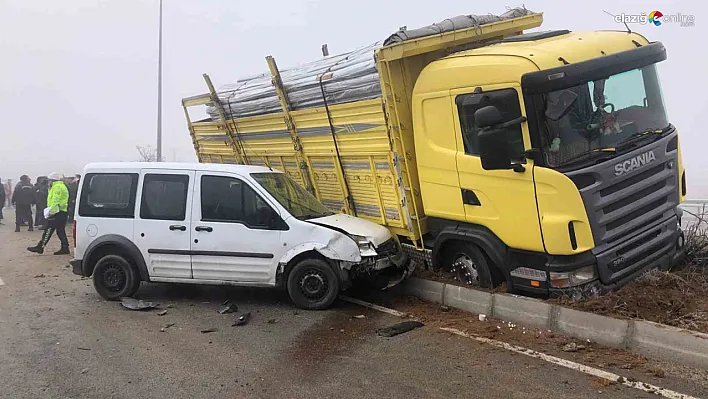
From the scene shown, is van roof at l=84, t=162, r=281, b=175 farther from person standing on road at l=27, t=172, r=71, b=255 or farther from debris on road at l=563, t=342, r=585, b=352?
person standing on road at l=27, t=172, r=71, b=255

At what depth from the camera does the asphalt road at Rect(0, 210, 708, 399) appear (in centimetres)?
445

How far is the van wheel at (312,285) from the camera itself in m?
6.70

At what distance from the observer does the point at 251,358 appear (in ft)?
17.2

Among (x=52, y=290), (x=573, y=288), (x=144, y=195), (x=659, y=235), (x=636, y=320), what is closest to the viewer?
(x=636, y=320)

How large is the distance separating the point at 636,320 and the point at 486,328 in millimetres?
1364

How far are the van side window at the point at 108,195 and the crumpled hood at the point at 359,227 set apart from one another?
7.61ft

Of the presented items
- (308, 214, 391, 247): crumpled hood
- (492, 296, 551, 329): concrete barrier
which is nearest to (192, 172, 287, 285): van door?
(308, 214, 391, 247): crumpled hood

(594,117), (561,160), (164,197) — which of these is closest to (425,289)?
(561,160)

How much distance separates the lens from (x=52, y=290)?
27.2 ft

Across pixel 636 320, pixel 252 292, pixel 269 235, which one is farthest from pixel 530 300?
pixel 252 292

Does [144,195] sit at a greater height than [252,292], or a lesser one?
greater

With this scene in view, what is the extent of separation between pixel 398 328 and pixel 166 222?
10.3 feet

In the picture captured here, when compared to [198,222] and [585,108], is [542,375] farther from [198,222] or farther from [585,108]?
[198,222]

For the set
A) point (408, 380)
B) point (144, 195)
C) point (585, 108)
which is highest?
point (585, 108)
